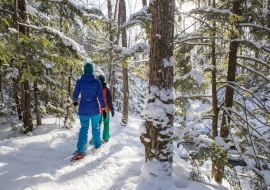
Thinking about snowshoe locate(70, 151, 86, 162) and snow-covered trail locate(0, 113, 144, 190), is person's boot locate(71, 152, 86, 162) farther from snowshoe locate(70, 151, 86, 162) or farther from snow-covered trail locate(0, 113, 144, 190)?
snow-covered trail locate(0, 113, 144, 190)

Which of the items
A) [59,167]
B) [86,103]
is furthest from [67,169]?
[86,103]

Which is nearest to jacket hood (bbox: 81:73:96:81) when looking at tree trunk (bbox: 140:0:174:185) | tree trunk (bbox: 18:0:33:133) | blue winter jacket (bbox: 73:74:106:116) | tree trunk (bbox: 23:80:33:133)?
blue winter jacket (bbox: 73:74:106:116)

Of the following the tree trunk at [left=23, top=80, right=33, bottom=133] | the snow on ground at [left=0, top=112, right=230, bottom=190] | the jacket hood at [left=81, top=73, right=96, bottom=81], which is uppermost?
the jacket hood at [left=81, top=73, right=96, bottom=81]

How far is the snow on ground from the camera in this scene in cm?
245

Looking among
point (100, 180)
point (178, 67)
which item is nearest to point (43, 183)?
point (100, 180)

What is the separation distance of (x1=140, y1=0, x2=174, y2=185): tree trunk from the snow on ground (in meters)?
0.43

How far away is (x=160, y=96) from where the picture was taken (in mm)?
2529

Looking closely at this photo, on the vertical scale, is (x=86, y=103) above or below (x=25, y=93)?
below

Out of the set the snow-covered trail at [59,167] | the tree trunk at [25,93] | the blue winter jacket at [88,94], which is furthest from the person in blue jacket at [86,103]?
the tree trunk at [25,93]

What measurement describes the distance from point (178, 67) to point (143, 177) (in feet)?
12.8

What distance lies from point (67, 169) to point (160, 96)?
2.56 meters

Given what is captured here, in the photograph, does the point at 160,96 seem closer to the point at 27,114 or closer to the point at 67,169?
the point at 67,169

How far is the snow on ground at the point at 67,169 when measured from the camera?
245cm

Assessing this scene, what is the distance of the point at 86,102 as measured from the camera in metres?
3.62
